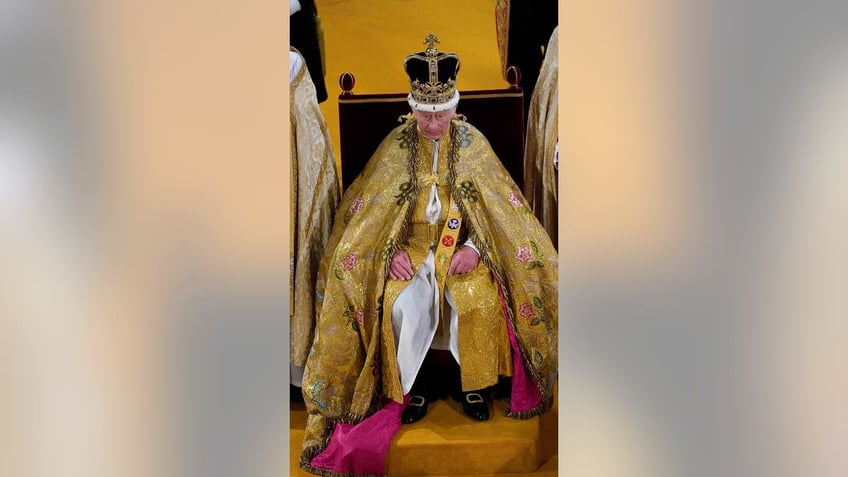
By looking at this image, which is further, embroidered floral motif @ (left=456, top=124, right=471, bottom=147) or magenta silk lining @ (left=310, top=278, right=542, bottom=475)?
embroidered floral motif @ (left=456, top=124, right=471, bottom=147)

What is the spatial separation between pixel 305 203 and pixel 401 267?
36cm

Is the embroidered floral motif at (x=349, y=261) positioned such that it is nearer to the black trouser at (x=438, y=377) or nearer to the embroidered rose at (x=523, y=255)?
the black trouser at (x=438, y=377)

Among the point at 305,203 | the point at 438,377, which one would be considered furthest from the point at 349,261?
the point at 438,377

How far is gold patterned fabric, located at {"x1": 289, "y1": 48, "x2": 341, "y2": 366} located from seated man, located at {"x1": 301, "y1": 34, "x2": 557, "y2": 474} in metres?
0.04

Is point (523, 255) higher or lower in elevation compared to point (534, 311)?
higher

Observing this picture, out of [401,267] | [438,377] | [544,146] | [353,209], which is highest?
[544,146]

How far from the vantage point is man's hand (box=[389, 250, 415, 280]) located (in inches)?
99.3

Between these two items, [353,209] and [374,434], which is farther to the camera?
[353,209]

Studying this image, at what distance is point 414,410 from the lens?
249 centimetres

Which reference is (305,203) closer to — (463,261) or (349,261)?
(349,261)

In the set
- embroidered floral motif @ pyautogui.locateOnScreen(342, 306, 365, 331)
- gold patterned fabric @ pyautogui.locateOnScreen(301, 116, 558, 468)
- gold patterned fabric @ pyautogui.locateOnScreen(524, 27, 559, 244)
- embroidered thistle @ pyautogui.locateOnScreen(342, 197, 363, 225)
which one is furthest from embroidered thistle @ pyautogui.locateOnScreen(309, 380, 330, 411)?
gold patterned fabric @ pyautogui.locateOnScreen(524, 27, 559, 244)

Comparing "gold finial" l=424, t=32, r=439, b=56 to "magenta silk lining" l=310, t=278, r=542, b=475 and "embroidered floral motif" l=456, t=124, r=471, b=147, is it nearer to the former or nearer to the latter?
"embroidered floral motif" l=456, t=124, r=471, b=147

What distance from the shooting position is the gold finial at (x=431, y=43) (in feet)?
8.28
